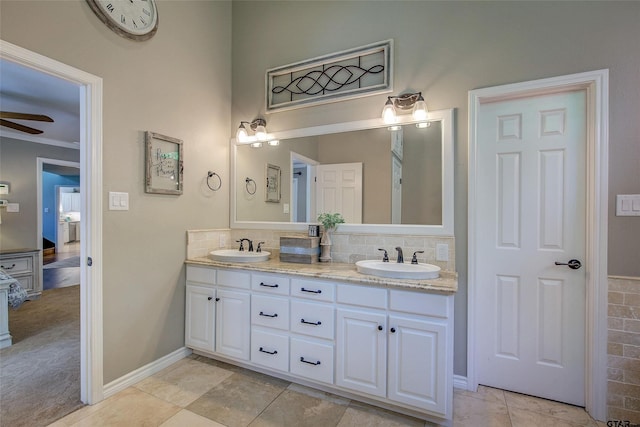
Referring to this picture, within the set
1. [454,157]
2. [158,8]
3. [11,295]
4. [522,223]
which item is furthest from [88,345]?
[522,223]

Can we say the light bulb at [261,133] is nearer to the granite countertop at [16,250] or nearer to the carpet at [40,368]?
the carpet at [40,368]

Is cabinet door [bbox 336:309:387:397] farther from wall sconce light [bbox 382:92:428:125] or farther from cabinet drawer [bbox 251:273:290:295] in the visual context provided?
wall sconce light [bbox 382:92:428:125]

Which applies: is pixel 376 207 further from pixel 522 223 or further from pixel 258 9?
pixel 258 9

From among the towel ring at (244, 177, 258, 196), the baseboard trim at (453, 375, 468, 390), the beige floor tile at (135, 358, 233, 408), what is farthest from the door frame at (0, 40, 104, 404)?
the baseboard trim at (453, 375, 468, 390)

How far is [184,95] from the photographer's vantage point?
96.8 inches

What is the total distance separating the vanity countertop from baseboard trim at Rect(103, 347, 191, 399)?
2.51ft

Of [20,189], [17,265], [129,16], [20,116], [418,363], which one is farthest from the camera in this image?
[20,189]

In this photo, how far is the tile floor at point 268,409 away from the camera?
1.69 m

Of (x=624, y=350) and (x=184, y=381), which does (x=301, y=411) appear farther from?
(x=624, y=350)

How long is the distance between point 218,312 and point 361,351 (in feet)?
3.89

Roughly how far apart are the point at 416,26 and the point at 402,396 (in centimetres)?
256

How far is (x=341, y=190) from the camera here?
245cm

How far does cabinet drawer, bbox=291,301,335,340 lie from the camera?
188 centimetres

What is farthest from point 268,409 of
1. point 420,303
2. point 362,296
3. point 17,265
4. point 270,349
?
point 17,265
